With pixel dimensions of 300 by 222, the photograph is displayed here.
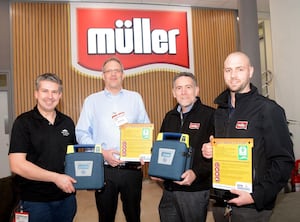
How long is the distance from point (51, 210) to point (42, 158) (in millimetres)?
348

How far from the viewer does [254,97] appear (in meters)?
1.49

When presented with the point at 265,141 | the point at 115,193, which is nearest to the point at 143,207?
the point at 115,193

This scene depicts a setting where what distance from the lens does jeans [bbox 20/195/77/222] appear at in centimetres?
170

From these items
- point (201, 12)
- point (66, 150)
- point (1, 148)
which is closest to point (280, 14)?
point (201, 12)

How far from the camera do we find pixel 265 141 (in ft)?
4.60

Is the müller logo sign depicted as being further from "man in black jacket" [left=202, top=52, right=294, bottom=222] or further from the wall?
"man in black jacket" [left=202, top=52, right=294, bottom=222]

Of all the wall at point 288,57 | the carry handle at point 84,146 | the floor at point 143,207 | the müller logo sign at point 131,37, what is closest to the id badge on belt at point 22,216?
the carry handle at point 84,146

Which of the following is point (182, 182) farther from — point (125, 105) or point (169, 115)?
point (125, 105)

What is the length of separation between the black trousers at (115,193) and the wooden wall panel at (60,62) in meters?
3.80

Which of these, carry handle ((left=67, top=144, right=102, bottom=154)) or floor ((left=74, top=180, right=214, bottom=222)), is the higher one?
carry handle ((left=67, top=144, right=102, bottom=154))

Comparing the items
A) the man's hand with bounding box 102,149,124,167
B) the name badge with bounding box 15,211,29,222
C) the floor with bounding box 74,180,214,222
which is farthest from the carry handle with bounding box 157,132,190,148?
the floor with bounding box 74,180,214,222

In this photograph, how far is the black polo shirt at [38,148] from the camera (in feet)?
5.53

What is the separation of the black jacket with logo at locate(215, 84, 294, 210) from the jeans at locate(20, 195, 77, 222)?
115cm

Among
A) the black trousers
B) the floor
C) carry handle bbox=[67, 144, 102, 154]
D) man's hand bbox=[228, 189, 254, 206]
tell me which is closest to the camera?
man's hand bbox=[228, 189, 254, 206]
